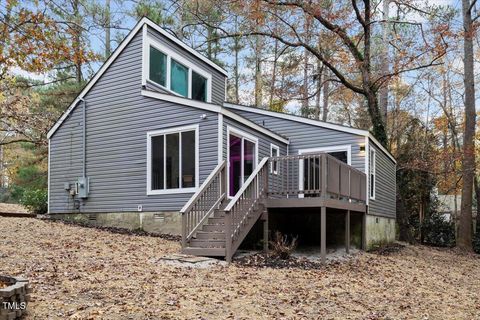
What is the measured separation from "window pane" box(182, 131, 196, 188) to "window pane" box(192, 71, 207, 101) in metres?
3.71

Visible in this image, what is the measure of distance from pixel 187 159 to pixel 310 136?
465 centimetres

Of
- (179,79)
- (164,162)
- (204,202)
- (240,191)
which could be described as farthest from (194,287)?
(179,79)

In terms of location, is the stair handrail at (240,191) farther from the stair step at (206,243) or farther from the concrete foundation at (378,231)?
A: the concrete foundation at (378,231)

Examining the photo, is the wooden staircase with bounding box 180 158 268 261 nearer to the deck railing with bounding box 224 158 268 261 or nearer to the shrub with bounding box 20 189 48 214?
the deck railing with bounding box 224 158 268 261

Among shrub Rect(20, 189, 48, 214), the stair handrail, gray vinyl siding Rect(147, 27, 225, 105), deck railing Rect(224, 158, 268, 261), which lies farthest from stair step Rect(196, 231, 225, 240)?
shrub Rect(20, 189, 48, 214)

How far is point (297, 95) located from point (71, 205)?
1288 centimetres

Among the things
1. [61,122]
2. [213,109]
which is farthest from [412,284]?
[61,122]

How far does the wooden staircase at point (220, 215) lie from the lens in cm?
937

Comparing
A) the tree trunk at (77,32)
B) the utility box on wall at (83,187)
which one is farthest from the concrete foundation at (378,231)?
the tree trunk at (77,32)

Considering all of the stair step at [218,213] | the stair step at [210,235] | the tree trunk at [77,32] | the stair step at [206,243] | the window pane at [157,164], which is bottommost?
the stair step at [206,243]

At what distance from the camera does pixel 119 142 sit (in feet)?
44.5

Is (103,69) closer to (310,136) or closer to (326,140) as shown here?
(310,136)

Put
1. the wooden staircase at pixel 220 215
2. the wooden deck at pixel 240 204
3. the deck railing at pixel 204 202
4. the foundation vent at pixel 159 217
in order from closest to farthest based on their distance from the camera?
the wooden staircase at pixel 220 215 < the wooden deck at pixel 240 204 < the deck railing at pixel 204 202 < the foundation vent at pixel 159 217

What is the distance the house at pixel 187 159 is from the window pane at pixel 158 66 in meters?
0.03
